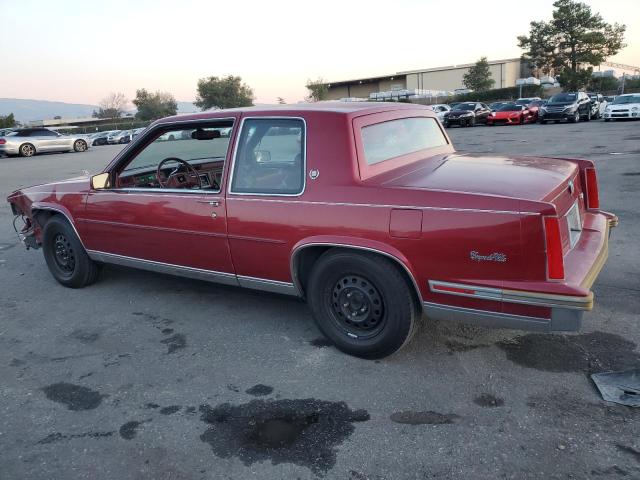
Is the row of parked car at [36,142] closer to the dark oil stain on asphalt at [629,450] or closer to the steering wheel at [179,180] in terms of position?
the steering wheel at [179,180]

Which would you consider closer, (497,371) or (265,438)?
(265,438)

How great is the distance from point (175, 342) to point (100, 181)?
67.6 inches

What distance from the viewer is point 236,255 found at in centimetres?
392

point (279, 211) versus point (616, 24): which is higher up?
point (616, 24)

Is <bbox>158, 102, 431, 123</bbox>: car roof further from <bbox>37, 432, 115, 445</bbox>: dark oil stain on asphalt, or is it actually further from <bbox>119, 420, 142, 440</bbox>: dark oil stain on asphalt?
<bbox>37, 432, 115, 445</bbox>: dark oil stain on asphalt

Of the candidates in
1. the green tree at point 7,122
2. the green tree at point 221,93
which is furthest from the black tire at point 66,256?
the green tree at point 221,93

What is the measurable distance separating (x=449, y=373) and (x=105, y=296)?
342 cm

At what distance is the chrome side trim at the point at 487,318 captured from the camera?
9.55 ft

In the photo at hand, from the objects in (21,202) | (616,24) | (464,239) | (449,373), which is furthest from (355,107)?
(616,24)

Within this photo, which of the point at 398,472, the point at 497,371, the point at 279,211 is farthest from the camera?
the point at 279,211

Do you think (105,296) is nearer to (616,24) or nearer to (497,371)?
(497,371)

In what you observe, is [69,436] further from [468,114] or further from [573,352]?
[468,114]

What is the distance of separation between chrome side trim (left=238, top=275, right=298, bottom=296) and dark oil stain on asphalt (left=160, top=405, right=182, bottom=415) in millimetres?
1090

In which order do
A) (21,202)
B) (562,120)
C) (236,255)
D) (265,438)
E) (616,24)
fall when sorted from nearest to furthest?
(265,438)
(236,255)
(21,202)
(562,120)
(616,24)
